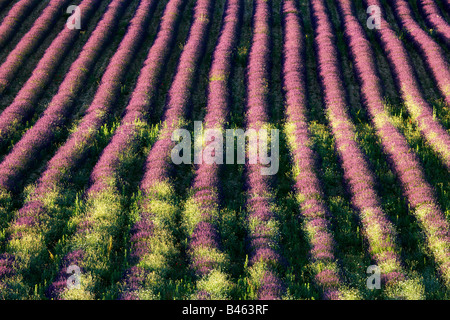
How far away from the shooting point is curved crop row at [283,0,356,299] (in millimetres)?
6470

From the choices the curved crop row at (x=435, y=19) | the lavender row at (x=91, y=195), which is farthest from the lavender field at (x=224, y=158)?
the curved crop row at (x=435, y=19)

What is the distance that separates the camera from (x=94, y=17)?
20.0m

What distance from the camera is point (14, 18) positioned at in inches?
710

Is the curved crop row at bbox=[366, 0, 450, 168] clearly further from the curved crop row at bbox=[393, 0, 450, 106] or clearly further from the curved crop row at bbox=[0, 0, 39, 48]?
the curved crop row at bbox=[0, 0, 39, 48]

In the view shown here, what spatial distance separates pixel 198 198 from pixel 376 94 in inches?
313

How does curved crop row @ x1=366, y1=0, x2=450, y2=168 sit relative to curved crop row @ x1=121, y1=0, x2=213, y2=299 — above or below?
above

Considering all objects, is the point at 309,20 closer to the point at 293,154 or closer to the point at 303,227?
the point at 293,154

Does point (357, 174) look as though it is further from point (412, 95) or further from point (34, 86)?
point (34, 86)

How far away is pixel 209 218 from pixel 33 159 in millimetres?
5171

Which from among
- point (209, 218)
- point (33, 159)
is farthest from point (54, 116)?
point (209, 218)

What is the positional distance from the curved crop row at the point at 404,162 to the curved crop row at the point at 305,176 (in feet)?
6.26

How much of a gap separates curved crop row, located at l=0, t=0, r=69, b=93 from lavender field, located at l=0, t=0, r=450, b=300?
0.09 m

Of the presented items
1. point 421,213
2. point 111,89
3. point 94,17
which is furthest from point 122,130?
point 94,17

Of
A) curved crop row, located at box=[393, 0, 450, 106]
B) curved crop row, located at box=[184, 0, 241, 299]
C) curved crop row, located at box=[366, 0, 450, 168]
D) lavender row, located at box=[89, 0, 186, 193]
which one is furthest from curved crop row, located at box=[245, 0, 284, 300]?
curved crop row, located at box=[393, 0, 450, 106]
